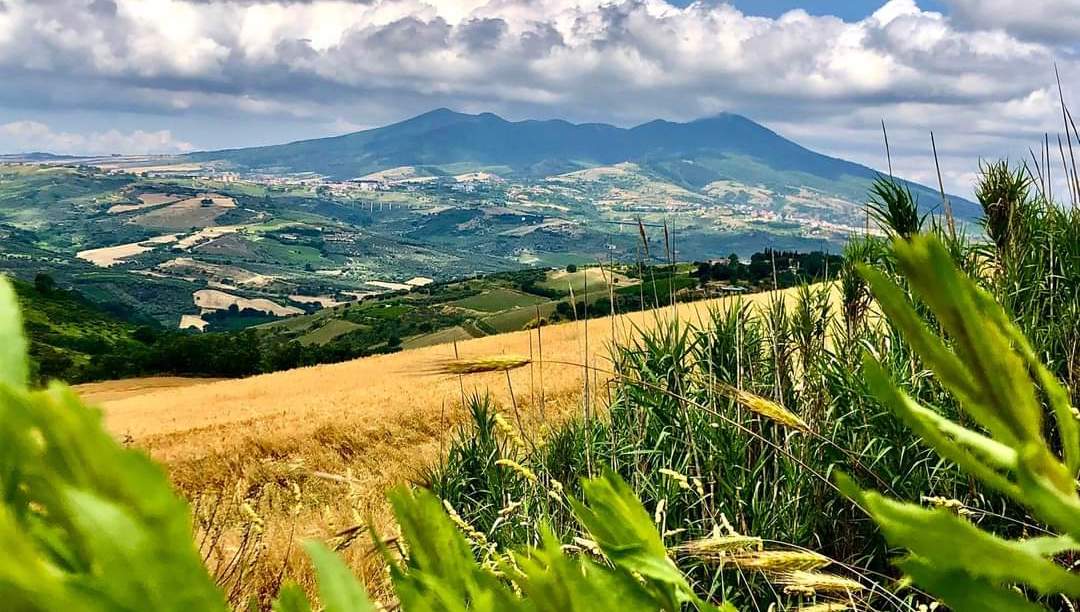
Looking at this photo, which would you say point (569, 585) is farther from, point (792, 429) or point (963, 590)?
point (792, 429)

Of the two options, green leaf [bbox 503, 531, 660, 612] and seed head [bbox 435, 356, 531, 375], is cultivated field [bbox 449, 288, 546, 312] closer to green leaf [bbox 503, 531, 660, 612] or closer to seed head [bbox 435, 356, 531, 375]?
seed head [bbox 435, 356, 531, 375]

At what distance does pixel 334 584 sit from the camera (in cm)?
34

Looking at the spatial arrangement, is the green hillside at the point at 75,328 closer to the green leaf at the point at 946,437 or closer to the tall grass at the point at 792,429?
the tall grass at the point at 792,429

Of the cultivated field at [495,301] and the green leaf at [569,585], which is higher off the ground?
the green leaf at [569,585]

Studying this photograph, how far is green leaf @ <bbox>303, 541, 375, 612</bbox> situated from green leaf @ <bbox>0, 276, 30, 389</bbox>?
13 centimetres

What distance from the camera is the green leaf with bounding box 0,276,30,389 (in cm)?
33

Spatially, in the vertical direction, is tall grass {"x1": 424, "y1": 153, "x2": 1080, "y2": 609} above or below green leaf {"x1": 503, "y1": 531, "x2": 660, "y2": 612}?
below

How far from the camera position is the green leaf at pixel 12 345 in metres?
0.33

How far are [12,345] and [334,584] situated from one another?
0.16 metres

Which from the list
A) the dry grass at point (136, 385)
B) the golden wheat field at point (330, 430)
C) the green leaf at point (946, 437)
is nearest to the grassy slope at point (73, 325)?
the dry grass at point (136, 385)

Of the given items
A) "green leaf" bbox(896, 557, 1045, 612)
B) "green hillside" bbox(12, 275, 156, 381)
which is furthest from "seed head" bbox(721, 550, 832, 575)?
"green hillside" bbox(12, 275, 156, 381)

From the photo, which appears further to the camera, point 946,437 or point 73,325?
point 73,325

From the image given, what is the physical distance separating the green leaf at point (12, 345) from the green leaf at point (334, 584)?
0.13 m

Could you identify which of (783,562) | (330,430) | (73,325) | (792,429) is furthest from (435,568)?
(73,325)
